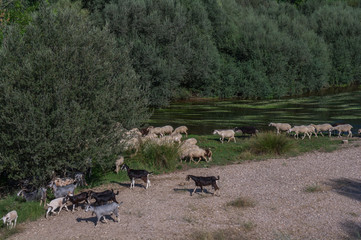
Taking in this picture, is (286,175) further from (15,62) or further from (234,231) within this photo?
(15,62)

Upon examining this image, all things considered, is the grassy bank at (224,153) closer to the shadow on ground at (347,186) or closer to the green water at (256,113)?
the shadow on ground at (347,186)

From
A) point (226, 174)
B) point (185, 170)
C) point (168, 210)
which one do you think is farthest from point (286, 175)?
point (168, 210)

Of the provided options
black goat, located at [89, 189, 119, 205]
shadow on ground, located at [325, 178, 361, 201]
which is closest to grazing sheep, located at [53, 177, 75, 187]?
black goat, located at [89, 189, 119, 205]

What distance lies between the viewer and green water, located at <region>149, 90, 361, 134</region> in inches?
1331

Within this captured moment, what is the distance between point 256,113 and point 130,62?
863 inches

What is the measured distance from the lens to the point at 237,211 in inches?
529

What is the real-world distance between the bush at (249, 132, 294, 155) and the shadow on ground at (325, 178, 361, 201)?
4.98 m

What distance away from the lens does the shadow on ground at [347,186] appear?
49.4 feet

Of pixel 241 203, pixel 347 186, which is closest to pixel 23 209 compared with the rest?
pixel 241 203

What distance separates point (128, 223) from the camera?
1250 centimetres

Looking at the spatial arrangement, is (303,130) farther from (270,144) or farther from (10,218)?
(10,218)

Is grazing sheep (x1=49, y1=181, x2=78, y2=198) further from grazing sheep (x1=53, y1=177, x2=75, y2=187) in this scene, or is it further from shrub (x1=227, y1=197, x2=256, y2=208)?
shrub (x1=227, y1=197, x2=256, y2=208)

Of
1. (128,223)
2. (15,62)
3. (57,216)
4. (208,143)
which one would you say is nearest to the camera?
(128,223)

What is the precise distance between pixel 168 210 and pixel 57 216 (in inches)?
148
